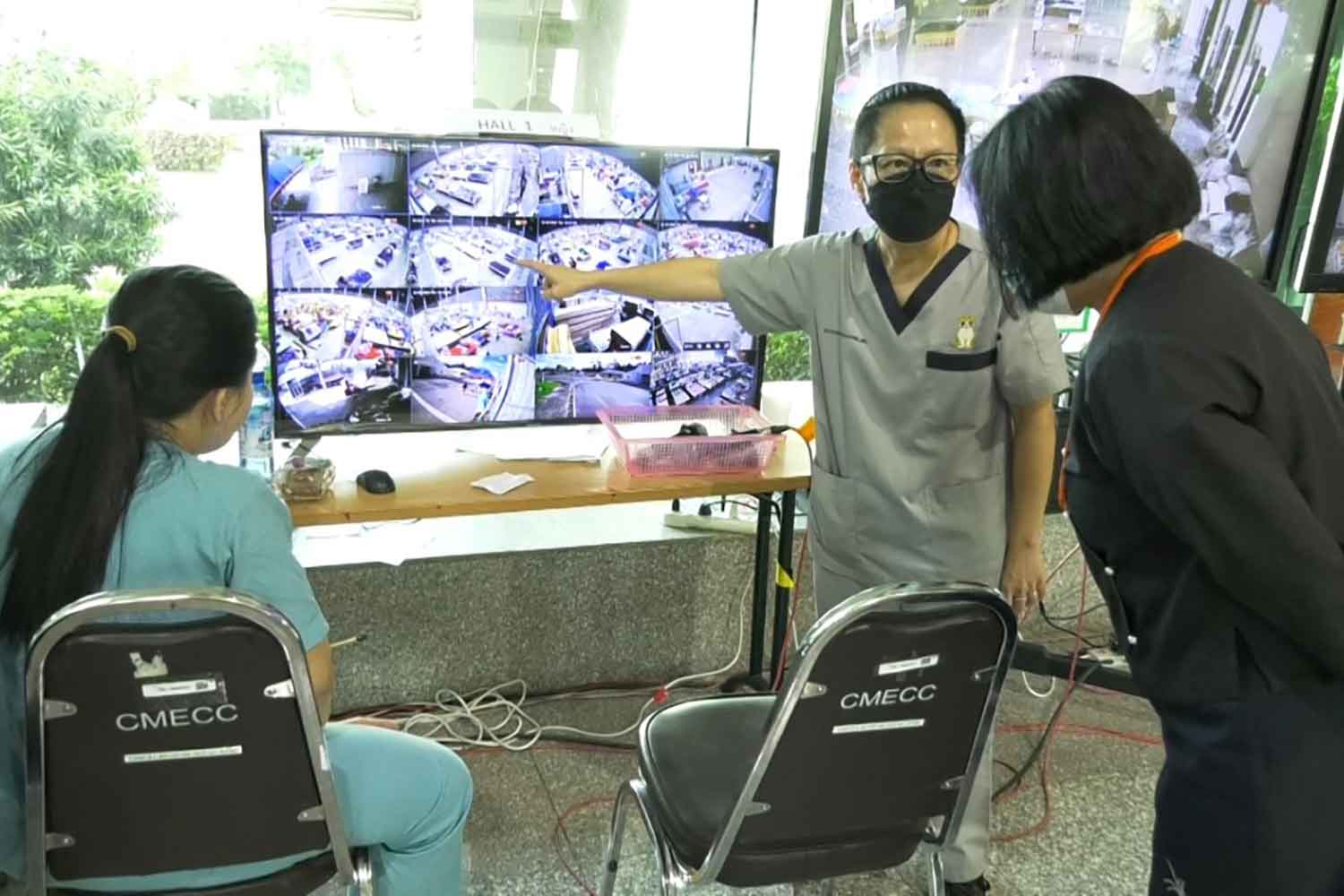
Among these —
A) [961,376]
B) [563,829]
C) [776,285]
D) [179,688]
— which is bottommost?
[563,829]

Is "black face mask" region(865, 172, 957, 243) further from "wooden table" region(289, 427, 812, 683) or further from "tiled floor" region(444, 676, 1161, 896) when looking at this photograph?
"tiled floor" region(444, 676, 1161, 896)

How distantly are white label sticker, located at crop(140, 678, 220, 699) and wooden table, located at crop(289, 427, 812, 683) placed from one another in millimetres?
761

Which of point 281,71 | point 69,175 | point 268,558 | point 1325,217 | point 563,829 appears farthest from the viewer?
point 1325,217

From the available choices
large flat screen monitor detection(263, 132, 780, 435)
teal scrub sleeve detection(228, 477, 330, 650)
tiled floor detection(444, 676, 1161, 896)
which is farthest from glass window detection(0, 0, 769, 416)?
tiled floor detection(444, 676, 1161, 896)

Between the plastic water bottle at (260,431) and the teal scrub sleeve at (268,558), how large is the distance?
0.90 meters

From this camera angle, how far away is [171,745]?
1105 mm

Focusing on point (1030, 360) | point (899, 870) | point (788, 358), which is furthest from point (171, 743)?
point (788, 358)

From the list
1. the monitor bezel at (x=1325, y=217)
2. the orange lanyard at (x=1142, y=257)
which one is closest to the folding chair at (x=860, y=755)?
the orange lanyard at (x=1142, y=257)

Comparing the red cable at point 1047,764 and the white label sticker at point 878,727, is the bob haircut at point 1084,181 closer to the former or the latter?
the white label sticker at point 878,727

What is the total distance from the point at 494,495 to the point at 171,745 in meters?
0.91

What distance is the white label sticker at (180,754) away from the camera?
111 centimetres

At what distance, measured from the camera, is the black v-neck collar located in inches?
68.1

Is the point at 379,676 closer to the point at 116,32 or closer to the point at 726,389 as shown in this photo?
the point at 726,389

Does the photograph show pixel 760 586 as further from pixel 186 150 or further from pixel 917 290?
pixel 186 150
